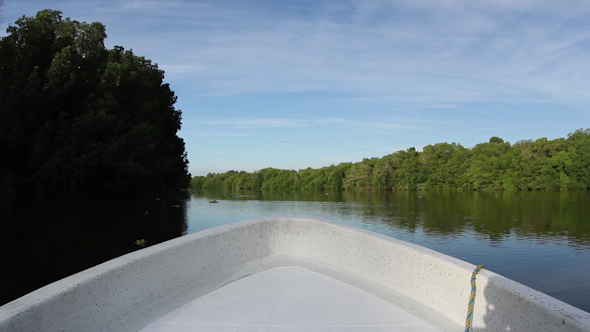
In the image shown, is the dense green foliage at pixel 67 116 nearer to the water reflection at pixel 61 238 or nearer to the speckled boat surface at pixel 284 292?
the water reflection at pixel 61 238

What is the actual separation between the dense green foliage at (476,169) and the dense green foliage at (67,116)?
64.1 m

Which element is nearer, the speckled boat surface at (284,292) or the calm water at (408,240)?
the speckled boat surface at (284,292)

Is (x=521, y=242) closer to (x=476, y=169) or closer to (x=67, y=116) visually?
(x=67, y=116)

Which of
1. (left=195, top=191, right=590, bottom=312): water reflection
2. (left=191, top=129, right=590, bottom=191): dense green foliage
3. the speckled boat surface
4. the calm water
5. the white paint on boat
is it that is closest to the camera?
the speckled boat surface

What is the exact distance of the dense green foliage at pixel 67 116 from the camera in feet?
92.0

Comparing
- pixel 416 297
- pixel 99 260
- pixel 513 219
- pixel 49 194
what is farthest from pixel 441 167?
pixel 416 297

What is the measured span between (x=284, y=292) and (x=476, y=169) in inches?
3367

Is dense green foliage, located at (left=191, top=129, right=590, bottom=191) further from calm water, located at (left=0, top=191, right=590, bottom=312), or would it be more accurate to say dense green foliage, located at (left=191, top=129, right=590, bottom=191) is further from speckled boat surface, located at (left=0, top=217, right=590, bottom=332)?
speckled boat surface, located at (left=0, top=217, right=590, bottom=332)

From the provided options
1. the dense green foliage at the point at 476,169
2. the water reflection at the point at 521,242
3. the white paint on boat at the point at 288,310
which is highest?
the dense green foliage at the point at 476,169

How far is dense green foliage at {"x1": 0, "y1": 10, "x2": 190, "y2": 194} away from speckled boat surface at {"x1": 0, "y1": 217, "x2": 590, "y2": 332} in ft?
89.6

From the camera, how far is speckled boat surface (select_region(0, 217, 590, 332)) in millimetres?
2297

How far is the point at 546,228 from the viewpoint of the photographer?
68.2ft

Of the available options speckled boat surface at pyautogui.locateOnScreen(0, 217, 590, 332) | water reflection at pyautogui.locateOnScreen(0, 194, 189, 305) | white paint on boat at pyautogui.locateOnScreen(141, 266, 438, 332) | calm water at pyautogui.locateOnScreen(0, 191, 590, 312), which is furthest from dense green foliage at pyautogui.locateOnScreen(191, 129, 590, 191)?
white paint on boat at pyautogui.locateOnScreen(141, 266, 438, 332)

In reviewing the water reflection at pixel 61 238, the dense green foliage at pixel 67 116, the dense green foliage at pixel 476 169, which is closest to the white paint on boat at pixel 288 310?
the water reflection at pixel 61 238
